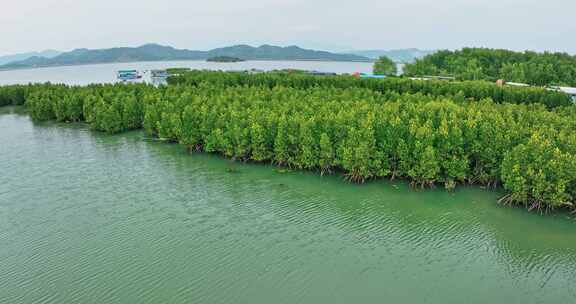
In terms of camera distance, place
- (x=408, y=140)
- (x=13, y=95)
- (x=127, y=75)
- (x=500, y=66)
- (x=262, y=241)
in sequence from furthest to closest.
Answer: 1. (x=127, y=75)
2. (x=500, y=66)
3. (x=13, y=95)
4. (x=408, y=140)
5. (x=262, y=241)

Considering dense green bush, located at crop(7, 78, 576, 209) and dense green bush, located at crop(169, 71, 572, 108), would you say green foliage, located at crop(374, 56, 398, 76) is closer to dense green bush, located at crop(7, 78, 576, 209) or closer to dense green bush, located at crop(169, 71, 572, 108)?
dense green bush, located at crop(169, 71, 572, 108)

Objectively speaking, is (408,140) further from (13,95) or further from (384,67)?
(384,67)

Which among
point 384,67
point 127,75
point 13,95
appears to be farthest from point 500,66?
point 127,75

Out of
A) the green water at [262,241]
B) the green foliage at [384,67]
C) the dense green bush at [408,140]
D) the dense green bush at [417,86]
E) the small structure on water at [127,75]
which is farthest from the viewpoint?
the small structure on water at [127,75]

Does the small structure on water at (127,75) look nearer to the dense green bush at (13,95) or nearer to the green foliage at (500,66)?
the dense green bush at (13,95)

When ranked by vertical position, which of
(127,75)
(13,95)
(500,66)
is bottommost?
(13,95)

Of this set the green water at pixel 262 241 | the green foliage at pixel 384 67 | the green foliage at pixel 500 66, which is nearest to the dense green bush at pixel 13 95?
the green water at pixel 262 241
